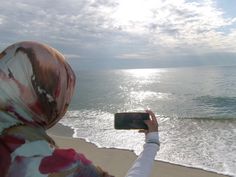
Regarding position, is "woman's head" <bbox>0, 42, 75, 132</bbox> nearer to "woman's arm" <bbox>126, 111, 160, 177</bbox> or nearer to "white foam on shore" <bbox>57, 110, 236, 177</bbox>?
"woman's arm" <bbox>126, 111, 160, 177</bbox>

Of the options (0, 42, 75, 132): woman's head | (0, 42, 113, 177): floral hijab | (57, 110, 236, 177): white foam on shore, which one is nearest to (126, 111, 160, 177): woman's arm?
(0, 42, 113, 177): floral hijab

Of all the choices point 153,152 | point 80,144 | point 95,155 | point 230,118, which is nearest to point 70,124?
point 80,144

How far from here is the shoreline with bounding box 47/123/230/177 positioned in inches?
330

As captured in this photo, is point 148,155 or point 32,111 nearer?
point 32,111

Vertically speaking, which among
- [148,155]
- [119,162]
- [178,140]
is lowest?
[178,140]

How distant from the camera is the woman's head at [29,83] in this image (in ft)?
4.44

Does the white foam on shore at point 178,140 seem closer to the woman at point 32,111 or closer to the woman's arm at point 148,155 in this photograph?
the woman's arm at point 148,155

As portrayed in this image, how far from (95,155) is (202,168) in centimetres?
298

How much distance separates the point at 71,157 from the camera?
1.34m

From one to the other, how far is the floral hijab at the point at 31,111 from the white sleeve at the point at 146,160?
21 centimetres

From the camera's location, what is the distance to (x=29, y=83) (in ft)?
4.43

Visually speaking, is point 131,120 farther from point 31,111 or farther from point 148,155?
point 31,111

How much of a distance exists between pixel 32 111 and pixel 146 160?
Answer: 0.56 m

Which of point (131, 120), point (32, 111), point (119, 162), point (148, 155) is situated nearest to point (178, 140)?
point (119, 162)
